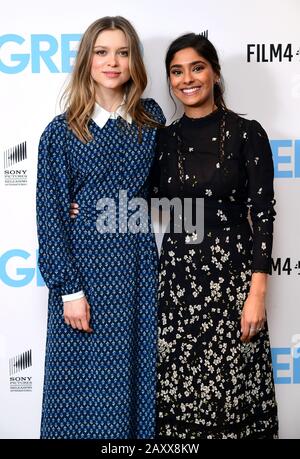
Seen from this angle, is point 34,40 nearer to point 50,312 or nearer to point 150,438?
point 50,312

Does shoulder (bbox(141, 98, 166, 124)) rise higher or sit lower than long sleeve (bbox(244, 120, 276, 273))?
higher

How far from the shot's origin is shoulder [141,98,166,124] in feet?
5.82

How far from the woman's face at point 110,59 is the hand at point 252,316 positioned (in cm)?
70

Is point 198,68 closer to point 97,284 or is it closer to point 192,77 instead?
point 192,77

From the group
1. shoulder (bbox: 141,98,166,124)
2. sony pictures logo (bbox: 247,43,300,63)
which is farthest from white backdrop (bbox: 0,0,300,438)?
shoulder (bbox: 141,98,166,124)

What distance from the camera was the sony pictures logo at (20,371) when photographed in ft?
6.86

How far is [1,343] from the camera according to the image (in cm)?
207

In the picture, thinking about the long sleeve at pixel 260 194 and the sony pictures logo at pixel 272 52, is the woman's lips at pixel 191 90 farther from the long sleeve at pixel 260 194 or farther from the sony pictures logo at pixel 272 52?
→ the sony pictures logo at pixel 272 52

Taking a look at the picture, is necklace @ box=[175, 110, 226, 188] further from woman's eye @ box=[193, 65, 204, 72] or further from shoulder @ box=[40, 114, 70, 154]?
shoulder @ box=[40, 114, 70, 154]

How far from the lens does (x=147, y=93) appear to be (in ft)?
6.44

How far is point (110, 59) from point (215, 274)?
2.14 feet

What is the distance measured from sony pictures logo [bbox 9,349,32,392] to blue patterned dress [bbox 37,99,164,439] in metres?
0.38

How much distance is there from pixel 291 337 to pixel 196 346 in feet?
1.87

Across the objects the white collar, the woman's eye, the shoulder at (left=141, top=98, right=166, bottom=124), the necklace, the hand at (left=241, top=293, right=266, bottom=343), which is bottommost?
the hand at (left=241, top=293, right=266, bottom=343)
